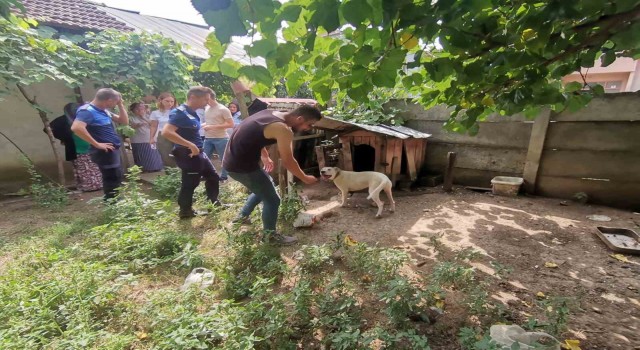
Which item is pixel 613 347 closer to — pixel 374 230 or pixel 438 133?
pixel 374 230

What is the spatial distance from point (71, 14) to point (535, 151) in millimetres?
10513

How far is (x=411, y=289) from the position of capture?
2.04 meters

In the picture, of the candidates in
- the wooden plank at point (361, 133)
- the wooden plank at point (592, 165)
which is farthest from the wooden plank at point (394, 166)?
the wooden plank at point (592, 165)

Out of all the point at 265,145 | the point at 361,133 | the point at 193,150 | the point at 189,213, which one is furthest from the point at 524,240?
the point at 189,213

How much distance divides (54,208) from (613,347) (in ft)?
23.7

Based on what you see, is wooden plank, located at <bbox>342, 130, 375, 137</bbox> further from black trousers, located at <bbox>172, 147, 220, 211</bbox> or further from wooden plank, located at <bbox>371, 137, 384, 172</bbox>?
black trousers, located at <bbox>172, 147, 220, 211</bbox>

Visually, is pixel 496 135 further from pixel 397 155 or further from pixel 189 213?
pixel 189 213

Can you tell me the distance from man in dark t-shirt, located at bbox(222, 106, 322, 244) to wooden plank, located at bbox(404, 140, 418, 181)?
301cm

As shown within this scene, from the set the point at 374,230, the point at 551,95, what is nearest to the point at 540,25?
the point at 551,95

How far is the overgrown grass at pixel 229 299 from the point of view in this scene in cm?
181

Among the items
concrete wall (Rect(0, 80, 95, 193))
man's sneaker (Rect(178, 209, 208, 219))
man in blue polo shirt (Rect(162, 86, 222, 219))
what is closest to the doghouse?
man in blue polo shirt (Rect(162, 86, 222, 219))

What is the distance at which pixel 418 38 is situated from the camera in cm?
136

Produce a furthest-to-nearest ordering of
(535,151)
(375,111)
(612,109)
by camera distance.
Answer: (375,111) → (535,151) → (612,109)

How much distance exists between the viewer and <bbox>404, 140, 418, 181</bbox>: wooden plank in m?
5.57
